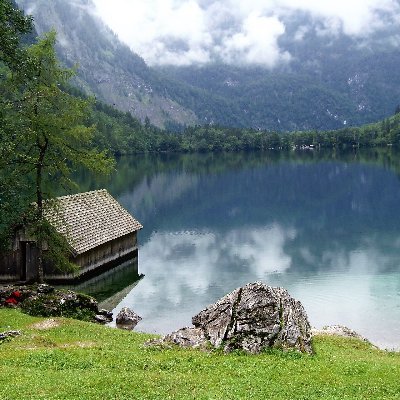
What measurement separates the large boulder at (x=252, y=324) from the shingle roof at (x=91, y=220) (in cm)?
2703

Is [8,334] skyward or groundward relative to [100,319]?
skyward

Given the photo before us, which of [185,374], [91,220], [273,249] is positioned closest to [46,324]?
[185,374]

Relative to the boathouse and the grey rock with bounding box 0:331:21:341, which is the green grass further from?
the boathouse

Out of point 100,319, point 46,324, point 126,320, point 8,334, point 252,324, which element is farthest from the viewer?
point 126,320

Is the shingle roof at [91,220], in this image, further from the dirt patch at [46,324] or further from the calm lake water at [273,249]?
the dirt patch at [46,324]

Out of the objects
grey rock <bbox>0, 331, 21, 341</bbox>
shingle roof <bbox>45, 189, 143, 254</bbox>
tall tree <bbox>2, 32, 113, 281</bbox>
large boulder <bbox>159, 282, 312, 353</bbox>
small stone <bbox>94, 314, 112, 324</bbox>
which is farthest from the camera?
shingle roof <bbox>45, 189, 143, 254</bbox>

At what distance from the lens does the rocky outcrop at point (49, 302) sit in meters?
38.3

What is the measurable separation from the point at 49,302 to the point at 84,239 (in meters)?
17.2

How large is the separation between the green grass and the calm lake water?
15.8 meters

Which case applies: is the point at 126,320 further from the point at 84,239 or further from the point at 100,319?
the point at 84,239

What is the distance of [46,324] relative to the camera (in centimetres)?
3397

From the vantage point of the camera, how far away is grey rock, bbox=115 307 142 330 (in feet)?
138

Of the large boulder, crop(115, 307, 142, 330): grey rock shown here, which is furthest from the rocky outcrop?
the large boulder

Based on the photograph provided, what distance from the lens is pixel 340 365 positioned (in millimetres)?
22609
